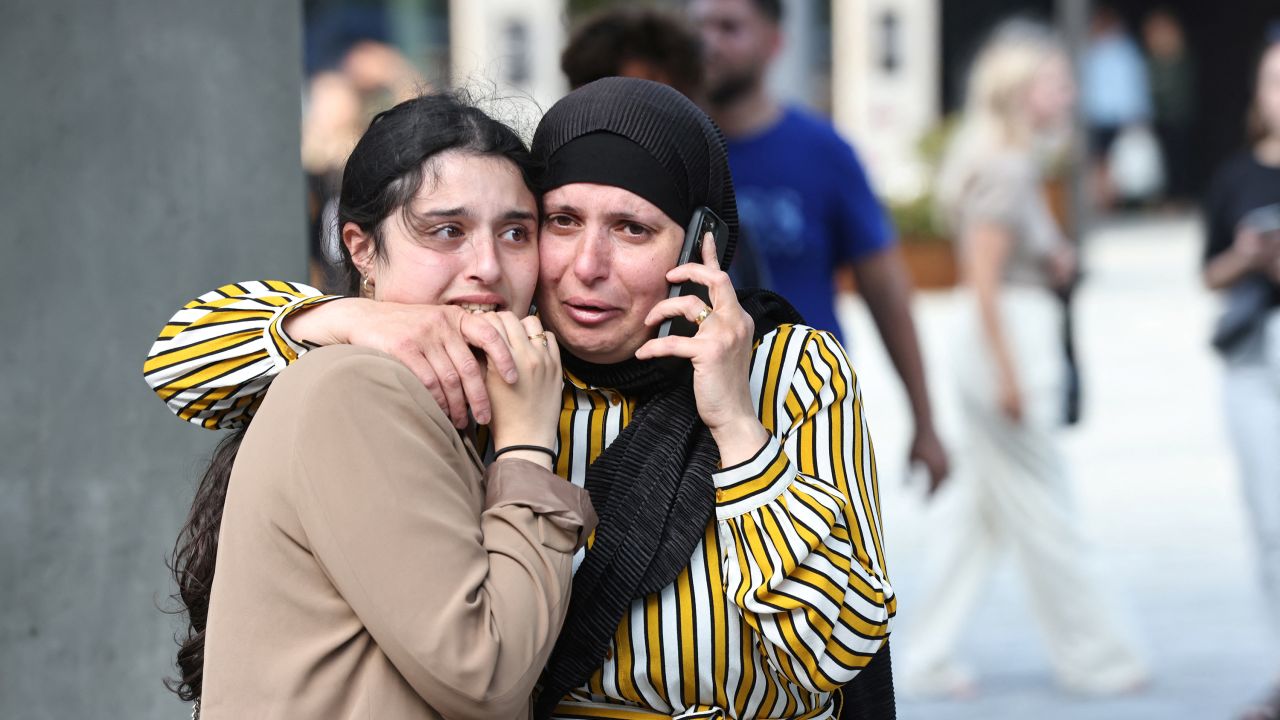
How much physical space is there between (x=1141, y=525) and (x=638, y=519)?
6.46 m

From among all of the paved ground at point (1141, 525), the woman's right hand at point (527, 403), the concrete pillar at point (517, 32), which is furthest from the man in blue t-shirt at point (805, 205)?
the concrete pillar at point (517, 32)

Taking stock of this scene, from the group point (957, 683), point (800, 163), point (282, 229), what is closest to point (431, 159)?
point (282, 229)

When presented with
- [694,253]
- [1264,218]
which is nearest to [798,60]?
[1264,218]

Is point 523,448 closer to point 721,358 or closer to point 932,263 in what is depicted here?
point 721,358

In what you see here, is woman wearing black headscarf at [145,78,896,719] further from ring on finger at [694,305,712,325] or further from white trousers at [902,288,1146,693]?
white trousers at [902,288,1146,693]

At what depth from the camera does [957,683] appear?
599 cm

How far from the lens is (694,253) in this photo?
251cm

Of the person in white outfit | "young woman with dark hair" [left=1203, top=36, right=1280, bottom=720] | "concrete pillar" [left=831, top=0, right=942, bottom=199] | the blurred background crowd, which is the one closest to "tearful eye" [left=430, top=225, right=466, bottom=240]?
the blurred background crowd

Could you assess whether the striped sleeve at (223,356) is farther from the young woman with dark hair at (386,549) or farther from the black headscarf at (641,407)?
the black headscarf at (641,407)

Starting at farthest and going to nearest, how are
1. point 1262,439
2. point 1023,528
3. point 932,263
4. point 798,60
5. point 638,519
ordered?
point 798,60, point 932,263, point 1023,528, point 1262,439, point 638,519

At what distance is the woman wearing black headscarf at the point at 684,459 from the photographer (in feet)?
7.38

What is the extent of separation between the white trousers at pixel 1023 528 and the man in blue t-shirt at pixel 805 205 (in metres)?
1.22

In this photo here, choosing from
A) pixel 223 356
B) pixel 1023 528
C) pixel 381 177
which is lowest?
pixel 1023 528

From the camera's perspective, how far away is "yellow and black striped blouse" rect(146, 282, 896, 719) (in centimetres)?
223
